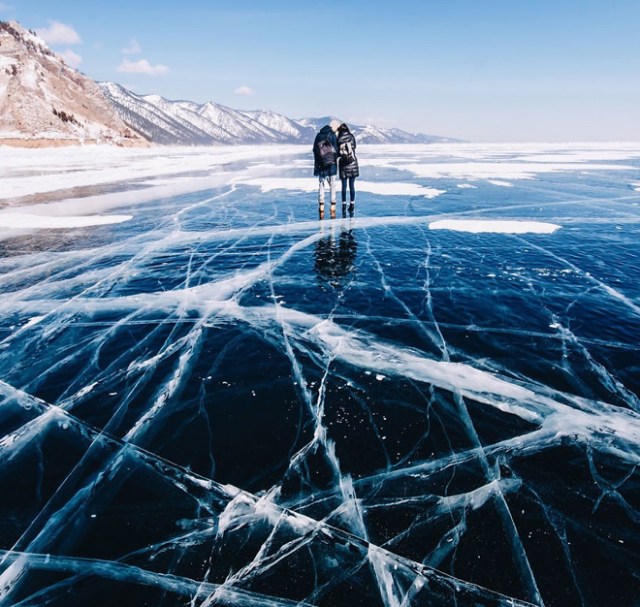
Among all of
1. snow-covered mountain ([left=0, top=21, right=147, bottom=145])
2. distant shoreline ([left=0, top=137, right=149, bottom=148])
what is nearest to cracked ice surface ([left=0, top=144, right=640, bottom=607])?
distant shoreline ([left=0, top=137, right=149, bottom=148])

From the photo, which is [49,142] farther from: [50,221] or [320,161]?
[320,161]

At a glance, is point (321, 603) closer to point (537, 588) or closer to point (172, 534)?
point (172, 534)

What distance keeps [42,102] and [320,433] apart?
108574 mm

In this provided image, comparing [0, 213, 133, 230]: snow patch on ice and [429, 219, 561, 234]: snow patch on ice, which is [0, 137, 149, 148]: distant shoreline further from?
[429, 219, 561, 234]: snow patch on ice

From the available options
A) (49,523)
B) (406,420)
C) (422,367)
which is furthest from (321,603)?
(422,367)

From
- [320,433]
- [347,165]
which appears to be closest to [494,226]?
[347,165]

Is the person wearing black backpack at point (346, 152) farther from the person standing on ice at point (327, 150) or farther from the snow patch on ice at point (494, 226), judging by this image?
the snow patch on ice at point (494, 226)

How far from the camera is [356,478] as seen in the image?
3303mm

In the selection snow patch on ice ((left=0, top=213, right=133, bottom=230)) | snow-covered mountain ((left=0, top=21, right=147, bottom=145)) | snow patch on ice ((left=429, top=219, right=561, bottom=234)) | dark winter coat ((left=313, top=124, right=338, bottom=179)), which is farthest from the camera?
snow-covered mountain ((left=0, top=21, right=147, bottom=145))

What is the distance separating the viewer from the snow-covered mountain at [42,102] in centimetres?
7312

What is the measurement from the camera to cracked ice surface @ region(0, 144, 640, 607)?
2609 mm

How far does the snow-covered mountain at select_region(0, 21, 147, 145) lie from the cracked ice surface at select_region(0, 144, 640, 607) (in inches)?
3324

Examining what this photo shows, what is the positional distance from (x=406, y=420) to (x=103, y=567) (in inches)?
113

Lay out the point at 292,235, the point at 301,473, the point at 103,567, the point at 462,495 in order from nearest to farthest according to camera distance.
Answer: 1. the point at 103,567
2. the point at 462,495
3. the point at 301,473
4. the point at 292,235
